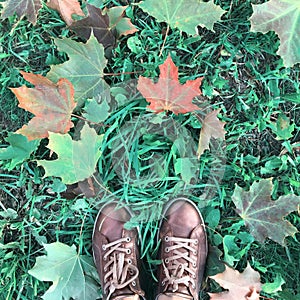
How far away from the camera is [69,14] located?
1332 millimetres

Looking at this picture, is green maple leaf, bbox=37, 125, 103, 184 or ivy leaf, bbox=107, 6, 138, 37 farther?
ivy leaf, bbox=107, 6, 138, 37

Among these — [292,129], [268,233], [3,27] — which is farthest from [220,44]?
[3,27]

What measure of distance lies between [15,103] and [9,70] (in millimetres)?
106

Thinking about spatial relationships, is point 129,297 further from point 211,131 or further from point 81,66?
point 81,66

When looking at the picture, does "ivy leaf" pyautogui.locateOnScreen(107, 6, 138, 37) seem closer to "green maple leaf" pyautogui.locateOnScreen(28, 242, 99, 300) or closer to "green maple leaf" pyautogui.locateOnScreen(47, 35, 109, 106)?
"green maple leaf" pyautogui.locateOnScreen(47, 35, 109, 106)

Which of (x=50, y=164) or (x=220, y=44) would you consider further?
(x=220, y=44)

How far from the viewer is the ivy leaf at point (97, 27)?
1254 mm

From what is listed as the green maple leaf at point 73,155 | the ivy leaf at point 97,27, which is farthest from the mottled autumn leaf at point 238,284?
the ivy leaf at point 97,27

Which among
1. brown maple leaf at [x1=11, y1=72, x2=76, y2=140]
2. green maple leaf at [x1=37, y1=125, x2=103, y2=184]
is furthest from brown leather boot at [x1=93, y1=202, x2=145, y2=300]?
brown maple leaf at [x1=11, y1=72, x2=76, y2=140]

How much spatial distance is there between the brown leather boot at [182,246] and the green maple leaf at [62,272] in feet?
0.77

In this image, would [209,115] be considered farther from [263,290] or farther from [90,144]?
[263,290]

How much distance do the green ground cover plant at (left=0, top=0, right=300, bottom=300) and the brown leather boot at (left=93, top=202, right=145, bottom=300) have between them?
0.12 ft

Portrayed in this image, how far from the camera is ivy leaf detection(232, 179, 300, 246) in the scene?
124 centimetres

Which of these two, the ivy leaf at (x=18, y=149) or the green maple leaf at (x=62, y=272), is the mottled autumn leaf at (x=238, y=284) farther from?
the ivy leaf at (x=18, y=149)
